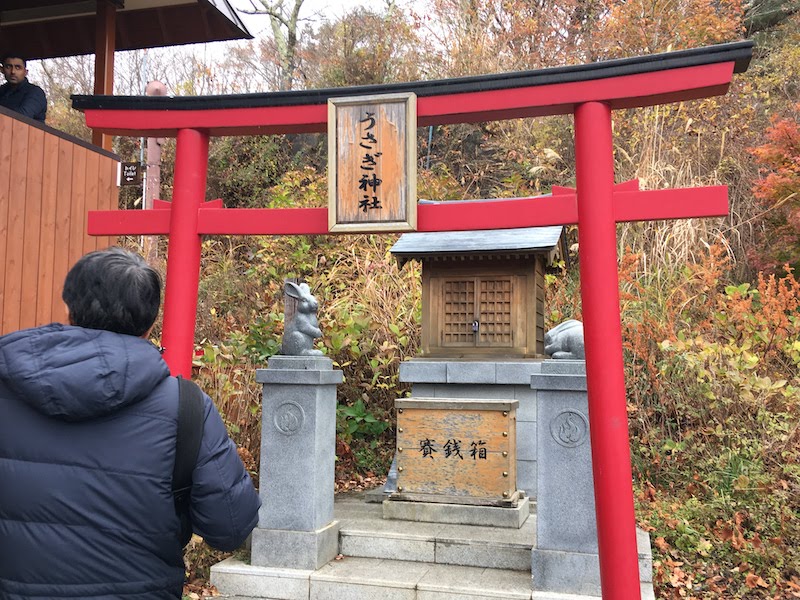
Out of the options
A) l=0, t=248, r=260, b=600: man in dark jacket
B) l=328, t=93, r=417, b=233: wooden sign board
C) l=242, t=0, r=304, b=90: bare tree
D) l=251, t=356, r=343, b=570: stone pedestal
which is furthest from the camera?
l=242, t=0, r=304, b=90: bare tree

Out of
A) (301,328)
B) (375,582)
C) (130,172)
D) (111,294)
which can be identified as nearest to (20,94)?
(130,172)

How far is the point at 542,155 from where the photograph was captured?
12.9m

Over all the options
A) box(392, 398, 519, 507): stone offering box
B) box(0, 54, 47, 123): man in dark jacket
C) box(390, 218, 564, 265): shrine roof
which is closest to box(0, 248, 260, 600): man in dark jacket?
box(0, 54, 47, 123): man in dark jacket

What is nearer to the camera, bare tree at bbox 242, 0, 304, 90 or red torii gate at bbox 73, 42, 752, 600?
red torii gate at bbox 73, 42, 752, 600

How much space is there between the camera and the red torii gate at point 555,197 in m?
4.26

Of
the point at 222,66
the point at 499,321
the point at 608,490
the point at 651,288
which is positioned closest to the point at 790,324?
the point at 651,288

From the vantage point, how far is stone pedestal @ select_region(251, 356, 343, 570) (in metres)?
5.54

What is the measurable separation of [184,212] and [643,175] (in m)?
7.71

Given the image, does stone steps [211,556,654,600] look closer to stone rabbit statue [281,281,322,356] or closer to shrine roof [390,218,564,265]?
stone rabbit statue [281,281,322,356]

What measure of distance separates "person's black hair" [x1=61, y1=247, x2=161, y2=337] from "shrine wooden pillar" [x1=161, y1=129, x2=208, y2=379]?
3.11 meters

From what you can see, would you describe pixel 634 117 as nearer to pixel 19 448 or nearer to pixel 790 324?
pixel 790 324

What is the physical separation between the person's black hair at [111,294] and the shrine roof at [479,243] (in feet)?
16.5

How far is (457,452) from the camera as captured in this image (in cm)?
641

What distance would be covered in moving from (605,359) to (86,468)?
10.7 ft
